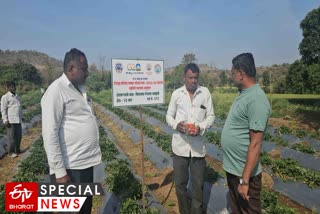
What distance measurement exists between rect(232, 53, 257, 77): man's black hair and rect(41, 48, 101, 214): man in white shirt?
66.2 inches

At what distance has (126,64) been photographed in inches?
140

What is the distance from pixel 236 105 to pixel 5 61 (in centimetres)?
9165

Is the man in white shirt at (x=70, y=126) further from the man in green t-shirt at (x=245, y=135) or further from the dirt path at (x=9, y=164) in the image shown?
the dirt path at (x=9, y=164)

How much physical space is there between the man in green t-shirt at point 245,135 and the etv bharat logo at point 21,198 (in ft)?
8.11

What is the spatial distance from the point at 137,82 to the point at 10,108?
5896 mm

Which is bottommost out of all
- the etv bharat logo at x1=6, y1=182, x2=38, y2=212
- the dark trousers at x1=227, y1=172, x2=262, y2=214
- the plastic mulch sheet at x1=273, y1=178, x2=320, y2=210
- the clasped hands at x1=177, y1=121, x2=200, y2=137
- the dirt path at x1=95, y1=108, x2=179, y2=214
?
the dirt path at x1=95, y1=108, x2=179, y2=214

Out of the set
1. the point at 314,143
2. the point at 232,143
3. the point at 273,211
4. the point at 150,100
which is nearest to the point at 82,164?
the point at 150,100

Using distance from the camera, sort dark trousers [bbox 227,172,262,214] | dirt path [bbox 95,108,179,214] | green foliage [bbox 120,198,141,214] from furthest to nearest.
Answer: dirt path [bbox 95,108,179,214]
green foliage [bbox 120,198,141,214]
dark trousers [bbox 227,172,262,214]

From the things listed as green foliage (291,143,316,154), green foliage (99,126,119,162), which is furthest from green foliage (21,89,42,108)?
green foliage (291,143,316,154)

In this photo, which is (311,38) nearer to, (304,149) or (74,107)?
(304,149)

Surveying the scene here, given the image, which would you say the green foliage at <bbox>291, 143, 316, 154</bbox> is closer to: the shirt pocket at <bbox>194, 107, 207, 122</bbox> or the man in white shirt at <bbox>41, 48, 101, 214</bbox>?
the shirt pocket at <bbox>194, 107, 207, 122</bbox>

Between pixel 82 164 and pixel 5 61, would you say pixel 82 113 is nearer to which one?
pixel 82 164

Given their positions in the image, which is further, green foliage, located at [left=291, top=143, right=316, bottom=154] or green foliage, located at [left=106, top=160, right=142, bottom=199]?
green foliage, located at [left=291, top=143, right=316, bottom=154]

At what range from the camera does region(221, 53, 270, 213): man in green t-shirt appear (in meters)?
2.50
